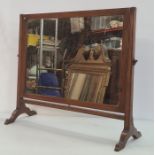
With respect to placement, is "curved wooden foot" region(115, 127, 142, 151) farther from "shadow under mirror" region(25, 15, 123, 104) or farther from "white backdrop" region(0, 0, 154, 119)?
"white backdrop" region(0, 0, 154, 119)

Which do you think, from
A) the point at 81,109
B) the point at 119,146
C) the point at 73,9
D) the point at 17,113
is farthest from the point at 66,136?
the point at 73,9

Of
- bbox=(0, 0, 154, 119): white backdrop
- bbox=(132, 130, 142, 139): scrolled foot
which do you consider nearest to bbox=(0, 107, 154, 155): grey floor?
bbox=(132, 130, 142, 139): scrolled foot

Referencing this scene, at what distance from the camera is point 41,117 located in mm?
1633

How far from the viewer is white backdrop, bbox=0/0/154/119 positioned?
5.07 feet

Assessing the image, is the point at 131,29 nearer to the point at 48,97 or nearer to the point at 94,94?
the point at 94,94

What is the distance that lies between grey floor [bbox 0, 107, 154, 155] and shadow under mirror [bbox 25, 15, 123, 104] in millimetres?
177

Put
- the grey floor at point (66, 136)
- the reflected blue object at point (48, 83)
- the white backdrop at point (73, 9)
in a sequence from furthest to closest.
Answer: the white backdrop at point (73, 9) < the reflected blue object at point (48, 83) < the grey floor at point (66, 136)

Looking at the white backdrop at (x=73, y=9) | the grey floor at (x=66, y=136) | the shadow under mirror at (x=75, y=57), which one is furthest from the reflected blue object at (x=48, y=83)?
the white backdrop at (x=73, y=9)

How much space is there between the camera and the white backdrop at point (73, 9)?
1.54m

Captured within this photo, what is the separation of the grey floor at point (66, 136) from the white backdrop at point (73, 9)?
14cm

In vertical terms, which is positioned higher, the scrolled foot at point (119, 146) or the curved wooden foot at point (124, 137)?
the curved wooden foot at point (124, 137)

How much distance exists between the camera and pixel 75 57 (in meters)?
1.37

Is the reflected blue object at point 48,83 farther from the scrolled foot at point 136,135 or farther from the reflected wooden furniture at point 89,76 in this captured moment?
the scrolled foot at point 136,135

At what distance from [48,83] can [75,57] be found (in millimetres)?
213
